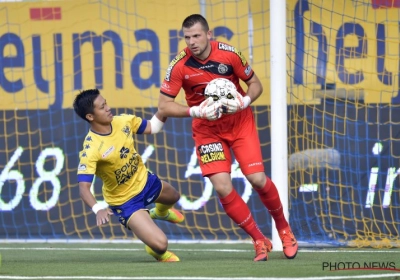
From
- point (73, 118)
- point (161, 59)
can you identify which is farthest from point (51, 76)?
point (161, 59)

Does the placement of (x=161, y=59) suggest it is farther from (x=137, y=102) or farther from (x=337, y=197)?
(x=337, y=197)

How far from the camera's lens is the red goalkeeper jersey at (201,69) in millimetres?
6969

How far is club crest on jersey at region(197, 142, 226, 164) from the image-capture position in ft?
22.8

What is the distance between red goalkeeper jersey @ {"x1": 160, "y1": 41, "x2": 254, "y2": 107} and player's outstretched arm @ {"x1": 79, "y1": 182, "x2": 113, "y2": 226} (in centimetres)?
96

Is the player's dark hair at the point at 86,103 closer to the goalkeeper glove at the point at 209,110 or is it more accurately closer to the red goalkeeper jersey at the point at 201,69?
the red goalkeeper jersey at the point at 201,69

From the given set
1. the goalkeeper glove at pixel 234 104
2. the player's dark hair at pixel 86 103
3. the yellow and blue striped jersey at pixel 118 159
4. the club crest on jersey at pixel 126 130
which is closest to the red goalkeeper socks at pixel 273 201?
the goalkeeper glove at pixel 234 104

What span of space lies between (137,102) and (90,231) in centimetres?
145

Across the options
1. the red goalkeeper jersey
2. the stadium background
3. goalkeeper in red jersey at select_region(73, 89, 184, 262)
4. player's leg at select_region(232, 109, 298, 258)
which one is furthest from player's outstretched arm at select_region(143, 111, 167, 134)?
the stadium background

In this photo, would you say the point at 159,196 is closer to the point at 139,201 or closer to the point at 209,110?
the point at 139,201

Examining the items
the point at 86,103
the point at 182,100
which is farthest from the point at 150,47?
the point at 86,103

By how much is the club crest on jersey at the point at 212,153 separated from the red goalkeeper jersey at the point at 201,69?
1.18ft

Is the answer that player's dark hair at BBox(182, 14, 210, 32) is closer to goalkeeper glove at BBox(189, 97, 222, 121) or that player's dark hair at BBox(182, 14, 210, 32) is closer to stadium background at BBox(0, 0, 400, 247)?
goalkeeper glove at BBox(189, 97, 222, 121)

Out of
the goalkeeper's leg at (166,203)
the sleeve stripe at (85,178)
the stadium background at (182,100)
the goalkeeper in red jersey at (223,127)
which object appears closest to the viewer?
the sleeve stripe at (85,178)

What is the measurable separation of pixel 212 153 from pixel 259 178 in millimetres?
399
